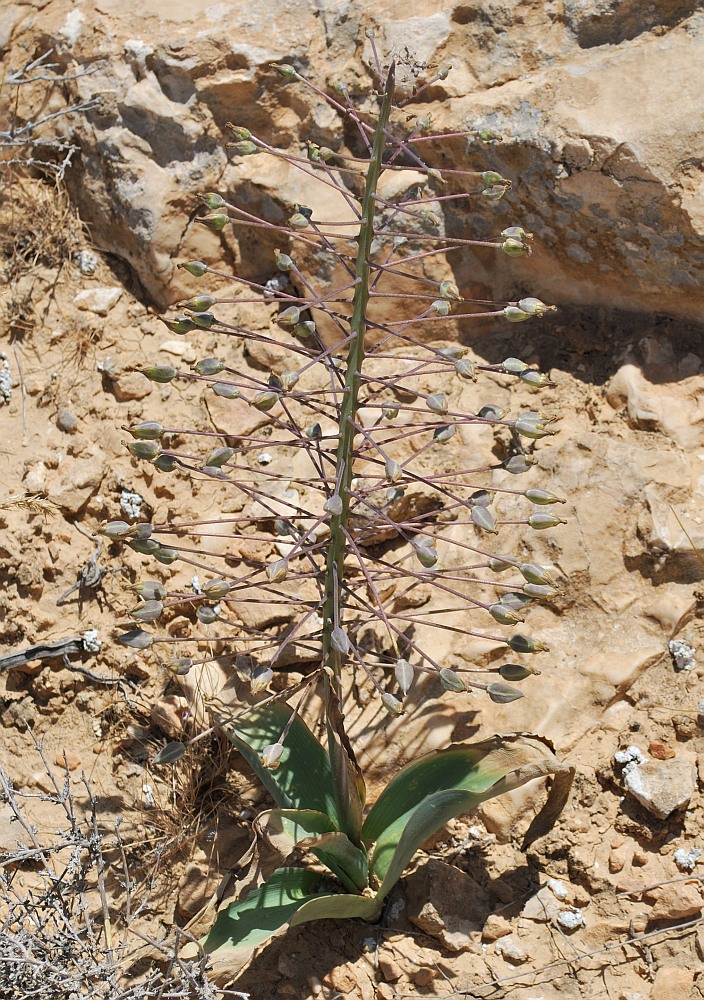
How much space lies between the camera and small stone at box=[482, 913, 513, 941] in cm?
263

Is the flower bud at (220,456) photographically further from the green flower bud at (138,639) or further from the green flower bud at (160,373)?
the green flower bud at (138,639)

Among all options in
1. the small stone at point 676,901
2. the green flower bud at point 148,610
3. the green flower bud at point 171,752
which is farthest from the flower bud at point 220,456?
the small stone at point 676,901

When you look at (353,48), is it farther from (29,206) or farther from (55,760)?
(55,760)

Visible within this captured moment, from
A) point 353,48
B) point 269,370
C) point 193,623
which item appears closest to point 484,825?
point 193,623

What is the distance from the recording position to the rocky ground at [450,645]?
8.65ft

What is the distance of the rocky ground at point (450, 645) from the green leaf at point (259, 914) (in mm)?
233

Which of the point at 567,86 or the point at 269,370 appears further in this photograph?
the point at 269,370

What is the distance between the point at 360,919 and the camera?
8.89 feet

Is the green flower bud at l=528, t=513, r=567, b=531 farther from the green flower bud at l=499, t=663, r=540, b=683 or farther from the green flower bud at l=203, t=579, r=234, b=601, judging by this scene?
the green flower bud at l=203, t=579, r=234, b=601

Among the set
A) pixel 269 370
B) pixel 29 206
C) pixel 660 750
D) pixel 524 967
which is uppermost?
pixel 29 206

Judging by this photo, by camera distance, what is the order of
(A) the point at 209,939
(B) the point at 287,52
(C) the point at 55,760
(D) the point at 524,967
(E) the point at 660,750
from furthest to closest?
(B) the point at 287,52 → (C) the point at 55,760 → (E) the point at 660,750 → (D) the point at 524,967 → (A) the point at 209,939

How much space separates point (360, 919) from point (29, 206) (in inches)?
115

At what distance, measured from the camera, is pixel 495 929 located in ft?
8.64

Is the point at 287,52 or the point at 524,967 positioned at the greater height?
the point at 287,52
